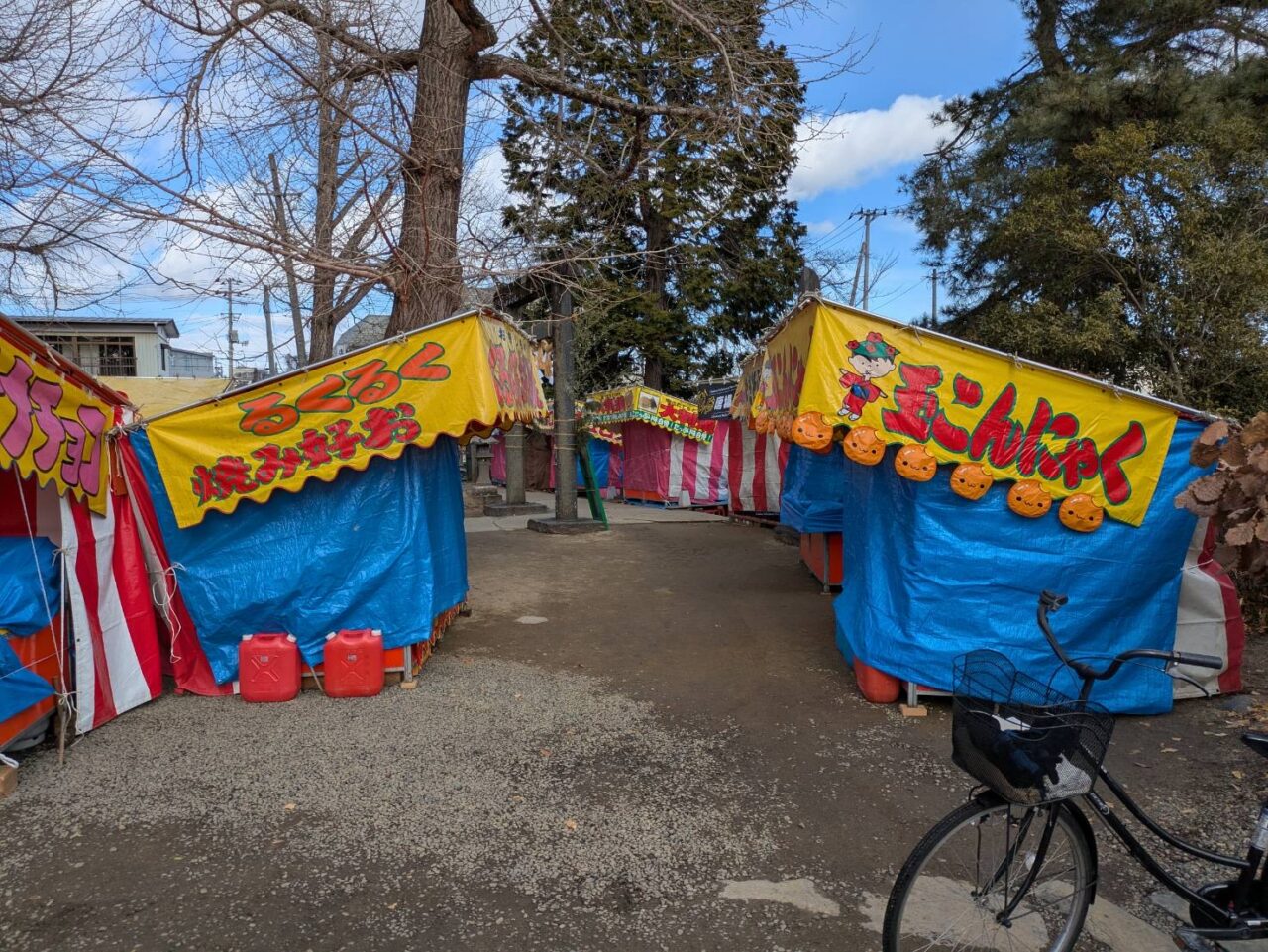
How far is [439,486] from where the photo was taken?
6422mm

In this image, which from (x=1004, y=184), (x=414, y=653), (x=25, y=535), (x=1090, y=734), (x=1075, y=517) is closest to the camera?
(x=1090, y=734)

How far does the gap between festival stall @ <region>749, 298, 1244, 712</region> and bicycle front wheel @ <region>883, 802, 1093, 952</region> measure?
246 cm

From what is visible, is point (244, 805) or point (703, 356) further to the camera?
point (703, 356)

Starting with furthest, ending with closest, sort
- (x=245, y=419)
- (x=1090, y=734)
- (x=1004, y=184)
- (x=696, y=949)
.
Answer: (x=1004, y=184), (x=245, y=419), (x=696, y=949), (x=1090, y=734)

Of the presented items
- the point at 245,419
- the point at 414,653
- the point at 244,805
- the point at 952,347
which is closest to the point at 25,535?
the point at 245,419

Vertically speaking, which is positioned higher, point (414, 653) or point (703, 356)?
point (703, 356)

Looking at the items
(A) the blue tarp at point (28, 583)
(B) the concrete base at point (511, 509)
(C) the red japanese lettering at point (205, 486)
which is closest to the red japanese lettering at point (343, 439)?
(C) the red japanese lettering at point (205, 486)

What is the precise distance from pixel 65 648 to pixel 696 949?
13.6 feet

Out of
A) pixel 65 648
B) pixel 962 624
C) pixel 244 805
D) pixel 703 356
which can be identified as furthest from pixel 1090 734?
pixel 703 356

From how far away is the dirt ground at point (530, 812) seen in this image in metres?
2.99

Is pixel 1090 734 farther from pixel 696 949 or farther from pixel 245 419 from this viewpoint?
pixel 245 419

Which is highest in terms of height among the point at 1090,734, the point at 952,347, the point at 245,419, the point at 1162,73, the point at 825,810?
the point at 1162,73

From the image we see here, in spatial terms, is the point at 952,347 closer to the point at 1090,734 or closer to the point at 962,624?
the point at 962,624

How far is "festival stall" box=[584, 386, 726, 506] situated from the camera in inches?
692
